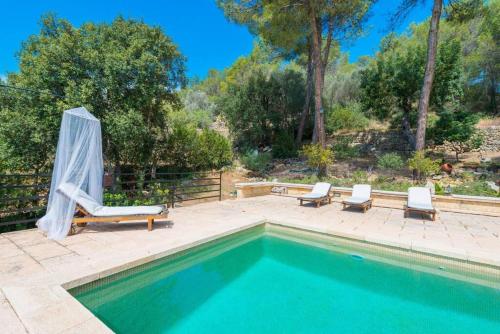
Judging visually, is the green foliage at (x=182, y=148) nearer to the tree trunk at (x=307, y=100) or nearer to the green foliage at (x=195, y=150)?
the green foliage at (x=195, y=150)

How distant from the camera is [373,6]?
12.6 metres

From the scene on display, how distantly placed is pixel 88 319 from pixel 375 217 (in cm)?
675

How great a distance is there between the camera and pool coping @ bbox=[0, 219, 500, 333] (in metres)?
2.26

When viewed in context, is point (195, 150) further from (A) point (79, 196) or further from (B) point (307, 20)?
(A) point (79, 196)

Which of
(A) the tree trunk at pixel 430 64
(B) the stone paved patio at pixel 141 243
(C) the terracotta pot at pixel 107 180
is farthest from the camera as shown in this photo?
(A) the tree trunk at pixel 430 64

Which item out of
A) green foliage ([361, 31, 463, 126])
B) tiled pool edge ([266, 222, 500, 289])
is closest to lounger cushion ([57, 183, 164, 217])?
tiled pool edge ([266, 222, 500, 289])

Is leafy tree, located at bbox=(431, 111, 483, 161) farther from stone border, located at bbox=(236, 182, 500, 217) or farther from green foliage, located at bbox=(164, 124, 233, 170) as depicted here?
green foliage, located at bbox=(164, 124, 233, 170)

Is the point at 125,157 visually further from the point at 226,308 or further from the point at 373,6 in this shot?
the point at 373,6

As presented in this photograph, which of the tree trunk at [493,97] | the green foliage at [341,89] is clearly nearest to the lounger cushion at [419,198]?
the green foliage at [341,89]

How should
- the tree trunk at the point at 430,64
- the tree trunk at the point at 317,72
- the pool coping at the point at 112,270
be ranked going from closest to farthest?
the pool coping at the point at 112,270, the tree trunk at the point at 430,64, the tree trunk at the point at 317,72

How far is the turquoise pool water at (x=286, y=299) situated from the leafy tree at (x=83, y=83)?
8.16m

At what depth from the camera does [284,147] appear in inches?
709

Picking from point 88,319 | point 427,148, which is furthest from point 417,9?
point 88,319

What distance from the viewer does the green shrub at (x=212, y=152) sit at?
17.0 m
